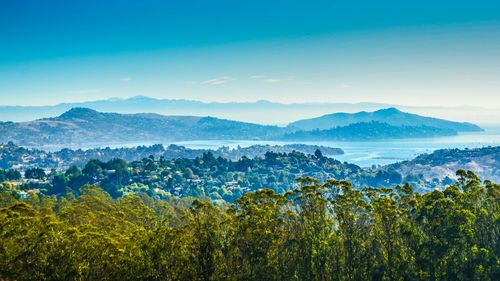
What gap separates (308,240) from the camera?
22781mm

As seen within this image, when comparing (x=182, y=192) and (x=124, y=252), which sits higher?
(x=124, y=252)

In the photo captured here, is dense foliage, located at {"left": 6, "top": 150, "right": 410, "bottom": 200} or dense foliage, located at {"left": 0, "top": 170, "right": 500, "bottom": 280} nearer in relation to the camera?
dense foliage, located at {"left": 0, "top": 170, "right": 500, "bottom": 280}

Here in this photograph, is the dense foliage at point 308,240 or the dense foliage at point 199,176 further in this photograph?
the dense foliage at point 199,176

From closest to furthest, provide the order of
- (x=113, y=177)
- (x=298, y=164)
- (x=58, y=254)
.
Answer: (x=58, y=254), (x=113, y=177), (x=298, y=164)

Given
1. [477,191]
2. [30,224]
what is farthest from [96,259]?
[477,191]

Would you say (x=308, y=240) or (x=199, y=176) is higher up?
(x=308, y=240)

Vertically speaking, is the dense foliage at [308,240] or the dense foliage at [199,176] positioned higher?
the dense foliage at [308,240]

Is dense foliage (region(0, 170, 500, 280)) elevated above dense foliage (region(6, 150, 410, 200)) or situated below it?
above

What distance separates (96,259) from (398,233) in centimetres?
1319

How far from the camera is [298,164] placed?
167375 mm

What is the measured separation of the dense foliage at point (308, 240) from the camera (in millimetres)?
19872

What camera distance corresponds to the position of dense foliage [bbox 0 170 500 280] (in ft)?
65.2

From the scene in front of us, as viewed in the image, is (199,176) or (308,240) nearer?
(308,240)

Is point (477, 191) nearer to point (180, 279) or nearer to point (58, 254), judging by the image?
point (180, 279)
